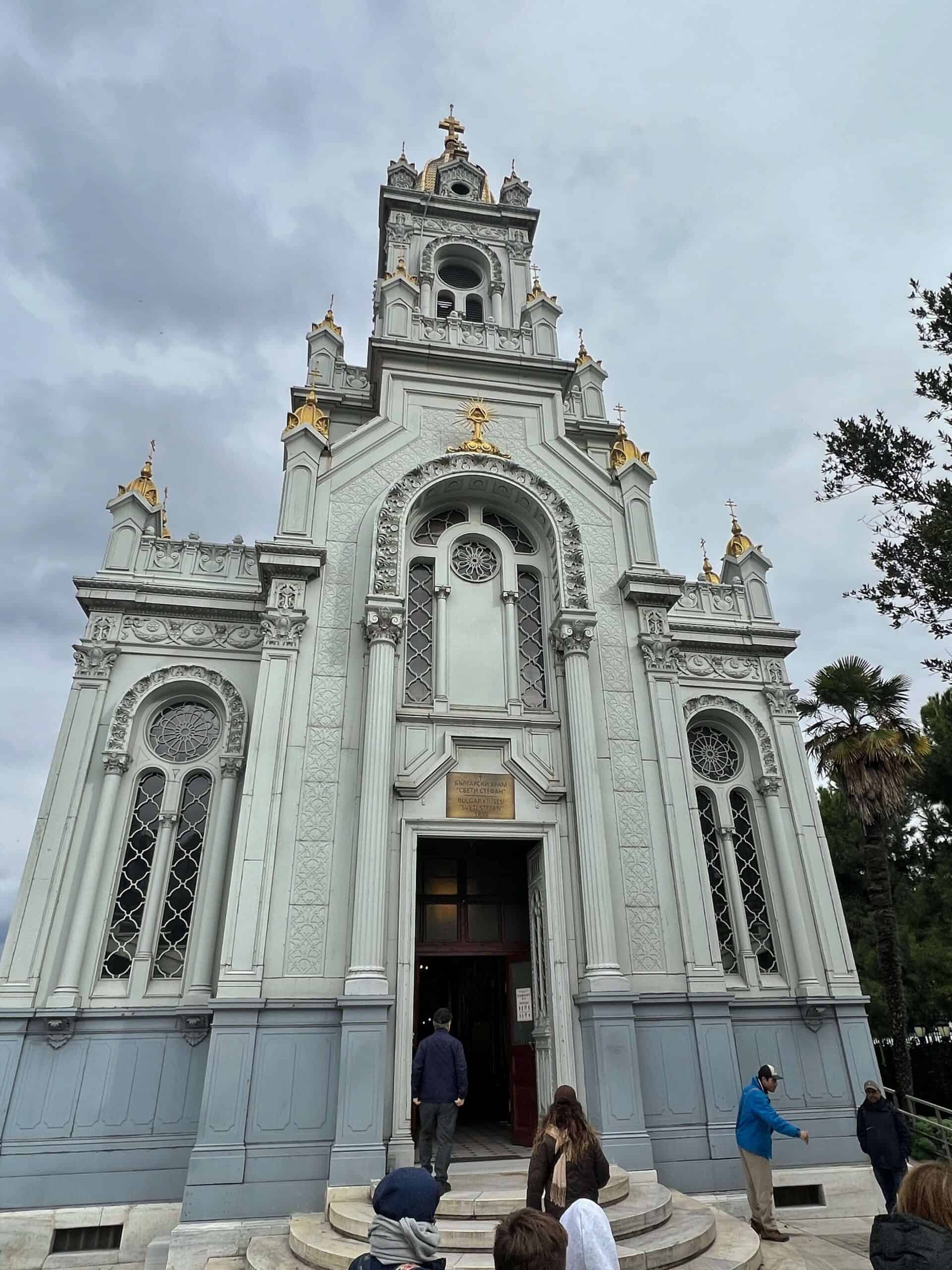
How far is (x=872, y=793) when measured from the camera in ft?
54.7

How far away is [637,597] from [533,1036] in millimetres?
7677

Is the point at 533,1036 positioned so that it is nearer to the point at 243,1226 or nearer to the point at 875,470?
the point at 243,1226

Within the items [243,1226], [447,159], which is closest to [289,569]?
[243,1226]

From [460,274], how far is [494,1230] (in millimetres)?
20228

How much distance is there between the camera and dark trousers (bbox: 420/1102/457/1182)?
8.46 meters

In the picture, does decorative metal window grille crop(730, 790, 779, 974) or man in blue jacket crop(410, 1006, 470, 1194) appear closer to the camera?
man in blue jacket crop(410, 1006, 470, 1194)

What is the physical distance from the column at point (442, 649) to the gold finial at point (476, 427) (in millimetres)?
2910

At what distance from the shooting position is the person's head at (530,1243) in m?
2.76

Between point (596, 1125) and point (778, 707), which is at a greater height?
point (778, 707)

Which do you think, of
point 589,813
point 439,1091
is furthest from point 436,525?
point 439,1091

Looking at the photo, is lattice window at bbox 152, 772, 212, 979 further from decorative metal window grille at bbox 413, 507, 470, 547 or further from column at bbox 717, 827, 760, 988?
column at bbox 717, 827, 760, 988

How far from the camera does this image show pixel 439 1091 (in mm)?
8414

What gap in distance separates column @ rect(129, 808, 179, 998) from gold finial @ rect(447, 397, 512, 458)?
814 cm

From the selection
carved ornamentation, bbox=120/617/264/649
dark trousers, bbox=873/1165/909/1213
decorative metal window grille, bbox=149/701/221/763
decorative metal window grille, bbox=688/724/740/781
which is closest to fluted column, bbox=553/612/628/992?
decorative metal window grille, bbox=688/724/740/781
